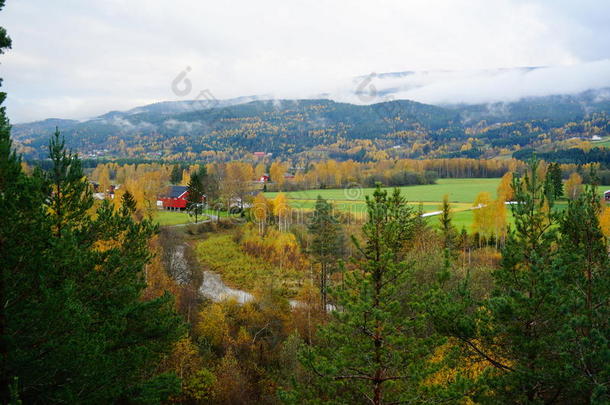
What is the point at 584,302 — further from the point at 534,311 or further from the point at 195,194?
the point at 195,194

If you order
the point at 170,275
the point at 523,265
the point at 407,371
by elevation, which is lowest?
the point at 170,275

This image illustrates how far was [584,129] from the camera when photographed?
7721 inches

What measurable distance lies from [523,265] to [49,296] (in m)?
10.7

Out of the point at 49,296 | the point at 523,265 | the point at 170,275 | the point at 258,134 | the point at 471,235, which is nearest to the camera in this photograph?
the point at 49,296

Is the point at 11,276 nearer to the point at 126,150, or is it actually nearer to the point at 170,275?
the point at 170,275

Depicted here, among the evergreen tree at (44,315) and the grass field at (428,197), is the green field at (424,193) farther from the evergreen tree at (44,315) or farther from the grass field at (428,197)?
the evergreen tree at (44,315)

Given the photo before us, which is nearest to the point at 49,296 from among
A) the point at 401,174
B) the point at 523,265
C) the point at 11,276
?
the point at 11,276

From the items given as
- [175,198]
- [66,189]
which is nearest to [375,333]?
[66,189]

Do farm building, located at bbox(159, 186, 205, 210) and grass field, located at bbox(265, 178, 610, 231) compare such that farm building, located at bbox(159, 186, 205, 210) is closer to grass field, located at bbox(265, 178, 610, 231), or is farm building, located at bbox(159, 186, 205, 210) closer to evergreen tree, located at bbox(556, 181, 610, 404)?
grass field, located at bbox(265, 178, 610, 231)

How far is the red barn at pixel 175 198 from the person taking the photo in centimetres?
6253

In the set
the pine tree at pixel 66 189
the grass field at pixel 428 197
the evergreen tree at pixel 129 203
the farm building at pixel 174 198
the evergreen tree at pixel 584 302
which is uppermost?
the pine tree at pixel 66 189

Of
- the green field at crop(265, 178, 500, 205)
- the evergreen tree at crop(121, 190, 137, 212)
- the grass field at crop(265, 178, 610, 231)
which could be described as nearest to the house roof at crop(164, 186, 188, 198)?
the green field at crop(265, 178, 500, 205)

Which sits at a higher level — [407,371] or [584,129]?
[584,129]

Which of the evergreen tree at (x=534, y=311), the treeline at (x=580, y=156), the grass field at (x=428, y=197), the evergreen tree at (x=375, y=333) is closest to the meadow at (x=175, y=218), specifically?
the grass field at (x=428, y=197)
